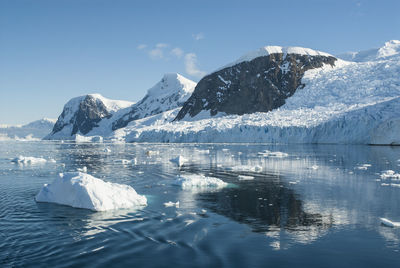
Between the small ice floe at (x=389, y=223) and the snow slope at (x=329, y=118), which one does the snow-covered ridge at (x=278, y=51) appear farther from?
the small ice floe at (x=389, y=223)

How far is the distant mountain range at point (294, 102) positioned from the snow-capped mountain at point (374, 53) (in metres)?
0.32

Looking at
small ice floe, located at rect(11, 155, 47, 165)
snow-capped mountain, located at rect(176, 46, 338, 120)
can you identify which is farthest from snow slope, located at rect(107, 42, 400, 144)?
small ice floe, located at rect(11, 155, 47, 165)

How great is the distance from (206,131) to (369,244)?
72.9m

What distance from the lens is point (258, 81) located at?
11581cm

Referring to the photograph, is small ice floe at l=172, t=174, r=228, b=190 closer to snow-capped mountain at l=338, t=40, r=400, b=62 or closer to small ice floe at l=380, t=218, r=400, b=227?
small ice floe at l=380, t=218, r=400, b=227

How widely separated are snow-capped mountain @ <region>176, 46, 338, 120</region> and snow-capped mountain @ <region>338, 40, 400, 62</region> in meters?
14.7

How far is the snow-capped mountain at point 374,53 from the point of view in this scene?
114 meters

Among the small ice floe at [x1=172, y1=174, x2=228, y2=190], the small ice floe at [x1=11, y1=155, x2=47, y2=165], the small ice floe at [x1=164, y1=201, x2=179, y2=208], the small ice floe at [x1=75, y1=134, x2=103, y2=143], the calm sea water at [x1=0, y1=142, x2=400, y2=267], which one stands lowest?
the calm sea water at [x1=0, y1=142, x2=400, y2=267]

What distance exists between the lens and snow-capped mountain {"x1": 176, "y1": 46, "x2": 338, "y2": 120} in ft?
355

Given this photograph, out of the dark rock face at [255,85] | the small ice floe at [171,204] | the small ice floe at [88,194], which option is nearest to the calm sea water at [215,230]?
the small ice floe at [171,204]

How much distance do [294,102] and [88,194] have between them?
282 feet

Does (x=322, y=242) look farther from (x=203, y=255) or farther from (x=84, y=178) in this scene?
(x=84, y=178)

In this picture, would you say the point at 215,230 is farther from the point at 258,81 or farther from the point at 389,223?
the point at 258,81

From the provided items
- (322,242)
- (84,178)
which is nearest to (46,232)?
(84,178)
